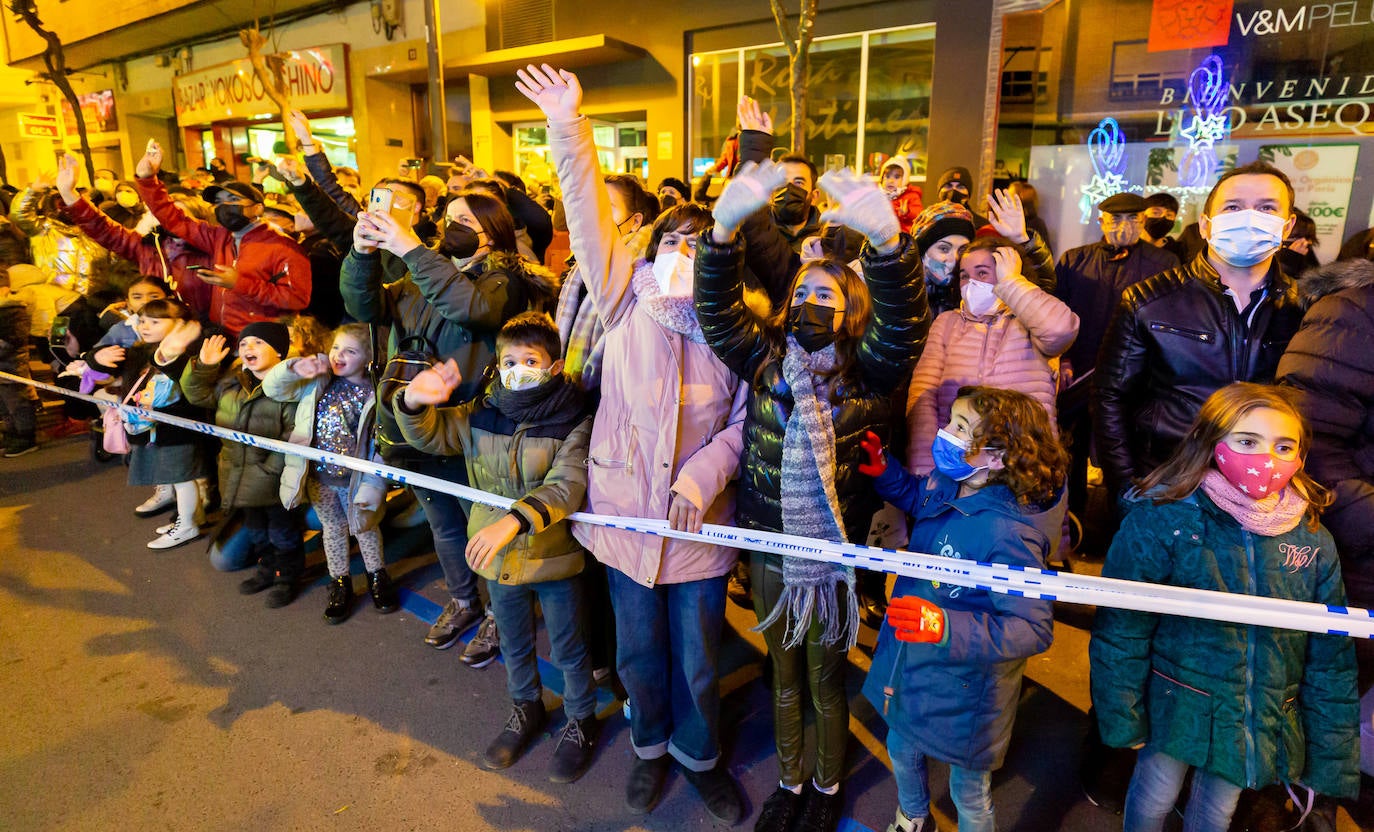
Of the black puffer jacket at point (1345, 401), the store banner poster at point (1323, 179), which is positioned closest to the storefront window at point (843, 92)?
the store banner poster at point (1323, 179)

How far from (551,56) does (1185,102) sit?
929cm

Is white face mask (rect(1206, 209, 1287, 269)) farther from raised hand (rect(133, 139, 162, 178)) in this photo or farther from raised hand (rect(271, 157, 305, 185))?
raised hand (rect(133, 139, 162, 178))

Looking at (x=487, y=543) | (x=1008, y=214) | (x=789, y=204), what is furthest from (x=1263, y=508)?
(x=789, y=204)

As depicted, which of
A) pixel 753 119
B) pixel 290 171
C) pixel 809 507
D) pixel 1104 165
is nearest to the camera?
pixel 809 507

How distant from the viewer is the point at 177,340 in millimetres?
4695

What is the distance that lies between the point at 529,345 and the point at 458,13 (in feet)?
47.8

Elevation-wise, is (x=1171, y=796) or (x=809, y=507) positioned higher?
(x=809, y=507)

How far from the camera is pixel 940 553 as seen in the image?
238cm

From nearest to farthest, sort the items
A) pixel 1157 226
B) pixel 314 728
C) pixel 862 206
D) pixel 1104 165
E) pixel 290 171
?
pixel 862 206, pixel 314 728, pixel 290 171, pixel 1157 226, pixel 1104 165

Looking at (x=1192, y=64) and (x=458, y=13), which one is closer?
(x=1192, y=64)

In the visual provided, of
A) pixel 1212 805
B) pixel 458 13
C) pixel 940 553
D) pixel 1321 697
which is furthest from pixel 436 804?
pixel 458 13

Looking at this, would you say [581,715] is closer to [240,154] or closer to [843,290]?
[843,290]

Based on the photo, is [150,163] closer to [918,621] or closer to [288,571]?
[288,571]

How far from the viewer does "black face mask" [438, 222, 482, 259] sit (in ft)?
11.5
